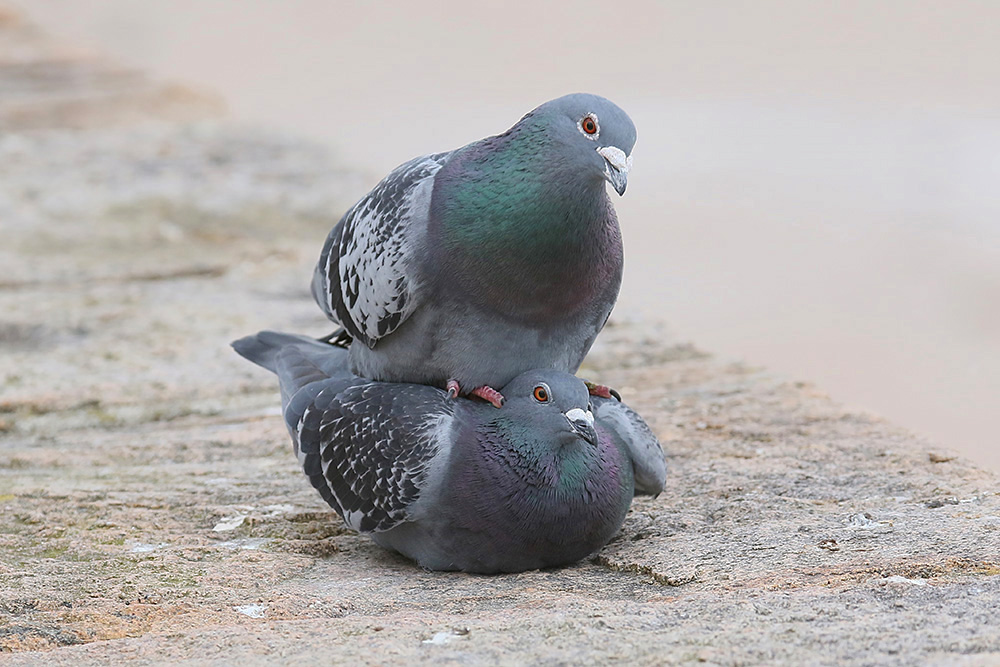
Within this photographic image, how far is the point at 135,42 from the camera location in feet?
106

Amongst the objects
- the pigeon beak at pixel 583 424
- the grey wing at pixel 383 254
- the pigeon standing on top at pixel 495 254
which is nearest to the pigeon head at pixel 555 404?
the pigeon beak at pixel 583 424

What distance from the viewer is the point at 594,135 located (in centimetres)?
364

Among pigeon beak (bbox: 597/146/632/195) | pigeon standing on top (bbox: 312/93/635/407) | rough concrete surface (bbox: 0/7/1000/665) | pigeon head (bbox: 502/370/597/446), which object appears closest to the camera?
rough concrete surface (bbox: 0/7/1000/665)

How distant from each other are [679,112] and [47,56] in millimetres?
9939

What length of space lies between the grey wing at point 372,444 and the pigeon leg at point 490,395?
10 centimetres

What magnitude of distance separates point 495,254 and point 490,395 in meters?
0.54

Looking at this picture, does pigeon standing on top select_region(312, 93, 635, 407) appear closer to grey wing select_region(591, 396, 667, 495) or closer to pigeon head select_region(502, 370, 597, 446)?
pigeon head select_region(502, 370, 597, 446)

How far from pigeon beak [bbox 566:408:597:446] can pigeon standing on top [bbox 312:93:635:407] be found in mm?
326

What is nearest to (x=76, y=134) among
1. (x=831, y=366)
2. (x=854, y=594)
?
(x=831, y=366)

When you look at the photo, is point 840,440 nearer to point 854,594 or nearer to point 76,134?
point 854,594

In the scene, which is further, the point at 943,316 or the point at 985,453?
the point at 943,316

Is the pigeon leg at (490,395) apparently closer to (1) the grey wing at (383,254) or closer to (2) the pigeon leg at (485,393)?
(2) the pigeon leg at (485,393)

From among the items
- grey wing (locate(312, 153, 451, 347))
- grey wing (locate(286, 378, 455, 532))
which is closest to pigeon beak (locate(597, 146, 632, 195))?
grey wing (locate(312, 153, 451, 347))

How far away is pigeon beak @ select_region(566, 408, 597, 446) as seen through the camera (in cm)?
380
